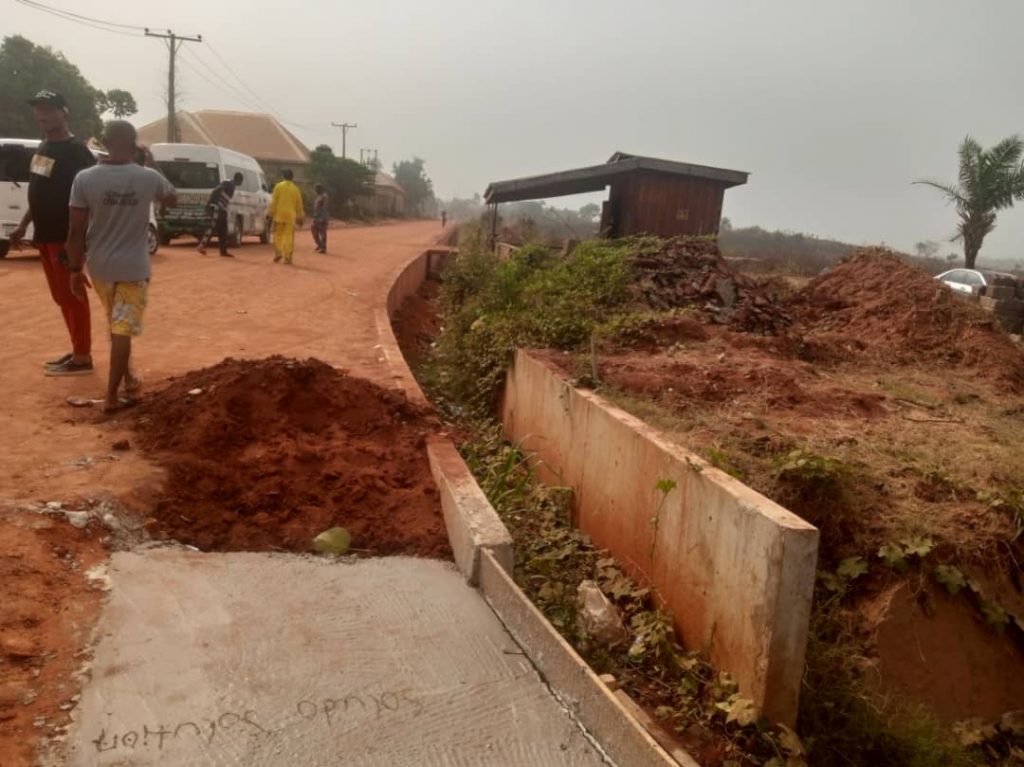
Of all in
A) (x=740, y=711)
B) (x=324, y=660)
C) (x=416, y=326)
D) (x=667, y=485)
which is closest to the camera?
(x=324, y=660)

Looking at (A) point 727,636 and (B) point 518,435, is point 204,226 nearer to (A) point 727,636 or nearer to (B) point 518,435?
(B) point 518,435

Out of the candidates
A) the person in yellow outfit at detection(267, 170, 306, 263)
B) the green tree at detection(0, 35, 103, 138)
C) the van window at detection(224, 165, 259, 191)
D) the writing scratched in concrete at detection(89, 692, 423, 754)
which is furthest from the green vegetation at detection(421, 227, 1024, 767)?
the green tree at detection(0, 35, 103, 138)

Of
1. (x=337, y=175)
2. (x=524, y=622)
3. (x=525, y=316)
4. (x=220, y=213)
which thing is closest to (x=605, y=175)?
(x=220, y=213)

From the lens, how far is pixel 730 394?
5.29 meters

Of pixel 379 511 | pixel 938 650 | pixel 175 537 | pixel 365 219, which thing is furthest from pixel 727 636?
pixel 365 219

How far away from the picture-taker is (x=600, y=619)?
11.9ft

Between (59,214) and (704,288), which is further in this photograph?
(704,288)

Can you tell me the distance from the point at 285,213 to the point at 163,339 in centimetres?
801

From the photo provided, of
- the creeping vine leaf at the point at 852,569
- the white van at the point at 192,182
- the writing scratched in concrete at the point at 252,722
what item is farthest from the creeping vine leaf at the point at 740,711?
the white van at the point at 192,182

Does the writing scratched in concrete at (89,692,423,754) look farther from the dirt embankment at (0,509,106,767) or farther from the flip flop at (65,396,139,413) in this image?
the flip flop at (65,396,139,413)

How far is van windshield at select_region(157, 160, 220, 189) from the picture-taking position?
17.1m

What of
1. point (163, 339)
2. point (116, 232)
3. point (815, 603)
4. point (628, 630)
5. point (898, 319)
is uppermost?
point (116, 232)

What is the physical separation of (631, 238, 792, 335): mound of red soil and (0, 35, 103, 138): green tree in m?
28.4

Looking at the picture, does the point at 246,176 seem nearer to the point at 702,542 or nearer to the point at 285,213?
the point at 285,213
